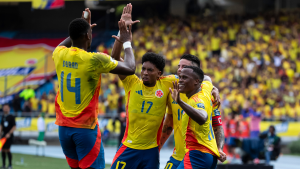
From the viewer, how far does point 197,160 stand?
491 cm

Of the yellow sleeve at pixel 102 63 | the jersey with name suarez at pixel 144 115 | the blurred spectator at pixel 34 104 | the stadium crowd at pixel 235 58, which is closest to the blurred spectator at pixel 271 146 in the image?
the stadium crowd at pixel 235 58

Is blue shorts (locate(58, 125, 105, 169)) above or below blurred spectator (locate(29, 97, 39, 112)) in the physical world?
above

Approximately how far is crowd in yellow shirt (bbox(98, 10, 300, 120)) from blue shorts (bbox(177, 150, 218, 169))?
13938mm

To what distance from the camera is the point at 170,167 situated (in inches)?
219

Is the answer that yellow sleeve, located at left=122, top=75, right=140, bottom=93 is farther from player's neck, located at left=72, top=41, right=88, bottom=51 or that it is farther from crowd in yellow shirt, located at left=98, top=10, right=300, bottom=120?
crowd in yellow shirt, located at left=98, top=10, right=300, bottom=120

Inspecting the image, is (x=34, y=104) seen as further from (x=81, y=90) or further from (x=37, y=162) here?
(x=81, y=90)

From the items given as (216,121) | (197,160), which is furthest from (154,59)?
(197,160)

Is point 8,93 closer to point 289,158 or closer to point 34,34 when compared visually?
point 34,34

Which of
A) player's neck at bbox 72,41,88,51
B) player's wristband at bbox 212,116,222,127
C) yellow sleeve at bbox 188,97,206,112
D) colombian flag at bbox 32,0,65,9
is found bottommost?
player's wristband at bbox 212,116,222,127

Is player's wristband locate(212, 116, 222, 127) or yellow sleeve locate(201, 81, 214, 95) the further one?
player's wristband locate(212, 116, 222, 127)

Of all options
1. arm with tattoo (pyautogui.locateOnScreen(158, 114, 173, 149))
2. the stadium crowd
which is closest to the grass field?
the stadium crowd

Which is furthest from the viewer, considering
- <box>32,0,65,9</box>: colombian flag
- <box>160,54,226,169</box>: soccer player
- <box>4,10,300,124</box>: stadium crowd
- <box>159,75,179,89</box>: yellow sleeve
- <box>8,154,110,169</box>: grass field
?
<box>32,0,65,9</box>: colombian flag

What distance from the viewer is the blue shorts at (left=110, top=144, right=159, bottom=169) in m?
5.46

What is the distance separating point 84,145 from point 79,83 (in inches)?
30.1
